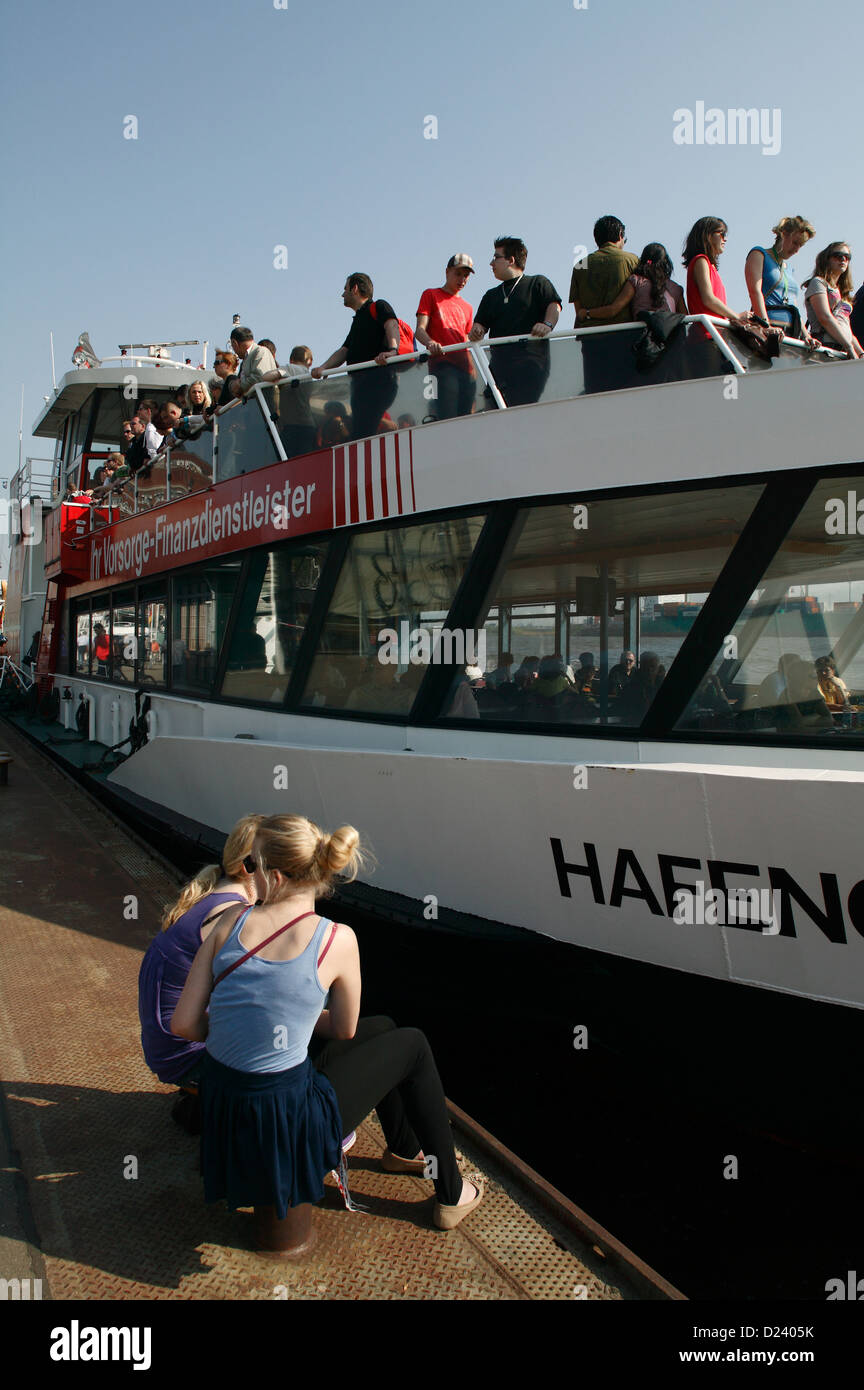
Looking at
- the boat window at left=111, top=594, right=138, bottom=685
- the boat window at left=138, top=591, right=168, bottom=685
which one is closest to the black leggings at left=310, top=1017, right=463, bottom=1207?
the boat window at left=138, top=591, right=168, bottom=685

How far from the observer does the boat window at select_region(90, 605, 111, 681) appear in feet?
35.5

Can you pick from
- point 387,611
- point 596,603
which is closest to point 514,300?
point 387,611

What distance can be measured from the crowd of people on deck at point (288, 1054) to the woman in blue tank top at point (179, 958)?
192 millimetres

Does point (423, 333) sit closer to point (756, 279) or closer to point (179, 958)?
point (756, 279)

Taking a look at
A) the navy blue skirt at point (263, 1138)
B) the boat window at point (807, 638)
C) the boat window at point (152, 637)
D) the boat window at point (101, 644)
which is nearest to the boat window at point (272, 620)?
the boat window at point (152, 637)

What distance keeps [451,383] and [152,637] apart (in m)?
4.91

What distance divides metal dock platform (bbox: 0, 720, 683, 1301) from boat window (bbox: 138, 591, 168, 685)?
4488 millimetres

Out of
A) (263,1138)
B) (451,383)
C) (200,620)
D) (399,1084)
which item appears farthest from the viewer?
(200,620)

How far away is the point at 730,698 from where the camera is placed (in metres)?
3.67

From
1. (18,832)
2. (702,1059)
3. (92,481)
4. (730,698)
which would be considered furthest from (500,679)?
(92,481)

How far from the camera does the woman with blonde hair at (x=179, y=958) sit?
9.56ft

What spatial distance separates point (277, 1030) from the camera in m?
2.38

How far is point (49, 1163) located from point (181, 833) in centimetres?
366

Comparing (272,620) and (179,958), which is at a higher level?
(272,620)
